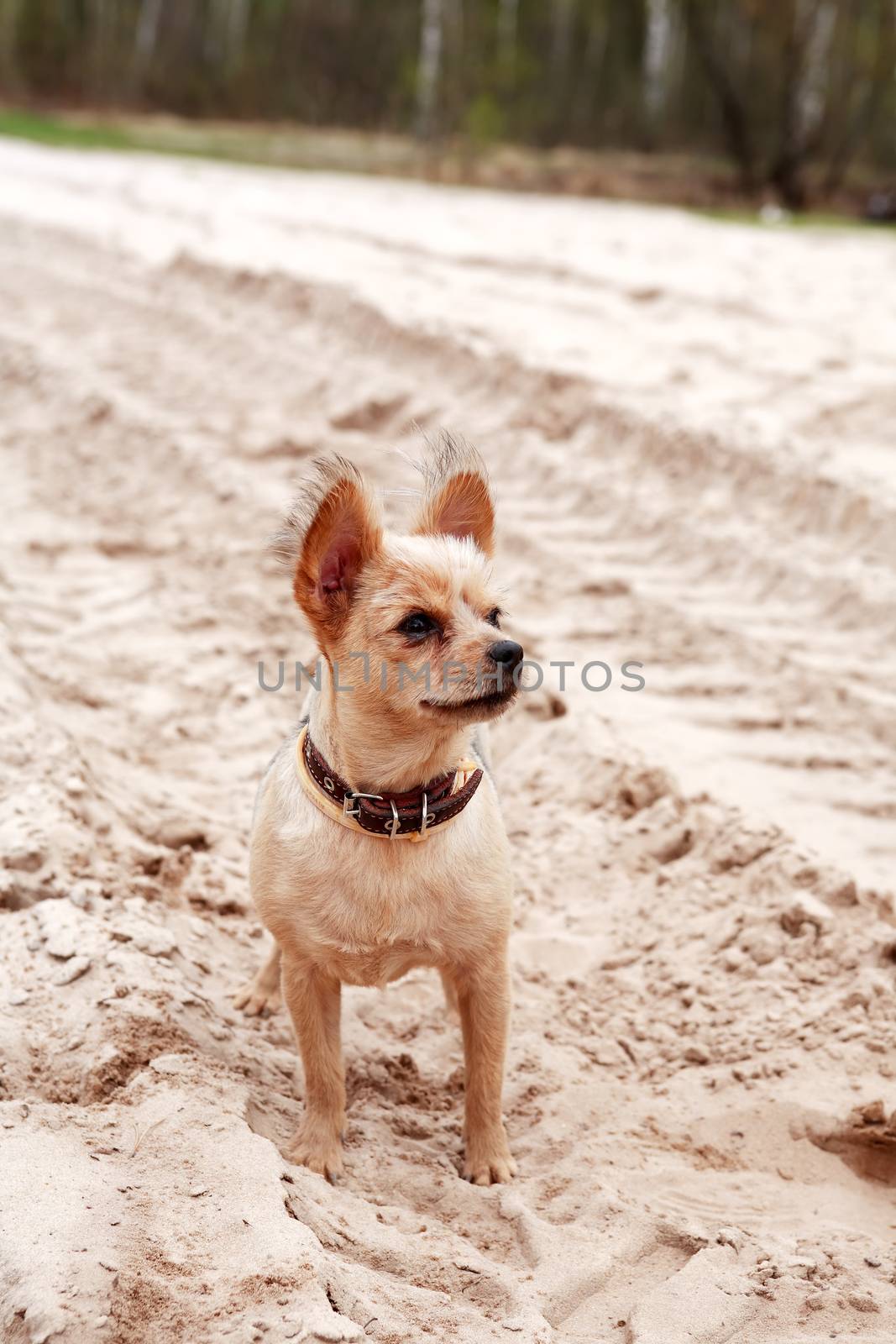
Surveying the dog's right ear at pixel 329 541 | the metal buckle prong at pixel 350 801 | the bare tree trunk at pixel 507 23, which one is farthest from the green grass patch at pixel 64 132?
the metal buckle prong at pixel 350 801

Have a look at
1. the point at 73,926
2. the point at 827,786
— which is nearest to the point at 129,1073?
the point at 73,926

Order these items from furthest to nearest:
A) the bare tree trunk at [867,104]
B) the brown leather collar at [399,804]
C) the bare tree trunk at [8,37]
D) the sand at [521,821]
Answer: the bare tree trunk at [8,37] → the bare tree trunk at [867,104] → the brown leather collar at [399,804] → the sand at [521,821]

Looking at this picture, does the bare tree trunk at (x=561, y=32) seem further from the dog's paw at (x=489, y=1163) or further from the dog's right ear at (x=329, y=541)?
the dog's paw at (x=489, y=1163)

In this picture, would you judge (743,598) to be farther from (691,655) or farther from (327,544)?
(327,544)

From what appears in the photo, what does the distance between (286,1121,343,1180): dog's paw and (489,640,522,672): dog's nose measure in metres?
1.33

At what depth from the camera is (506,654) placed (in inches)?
127

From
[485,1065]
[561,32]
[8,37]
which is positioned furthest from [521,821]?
[561,32]

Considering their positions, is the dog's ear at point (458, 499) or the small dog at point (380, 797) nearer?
the small dog at point (380, 797)

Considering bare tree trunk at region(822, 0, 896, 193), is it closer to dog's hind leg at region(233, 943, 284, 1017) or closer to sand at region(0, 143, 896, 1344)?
sand at region(0, 143, 896, 1344)

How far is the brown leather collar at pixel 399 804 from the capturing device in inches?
130

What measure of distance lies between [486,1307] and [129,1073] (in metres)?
1.05

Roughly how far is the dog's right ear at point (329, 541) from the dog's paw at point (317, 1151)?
127cm

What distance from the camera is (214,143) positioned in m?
23.7

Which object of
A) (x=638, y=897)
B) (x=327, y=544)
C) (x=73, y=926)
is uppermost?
(x=327, y=544)
